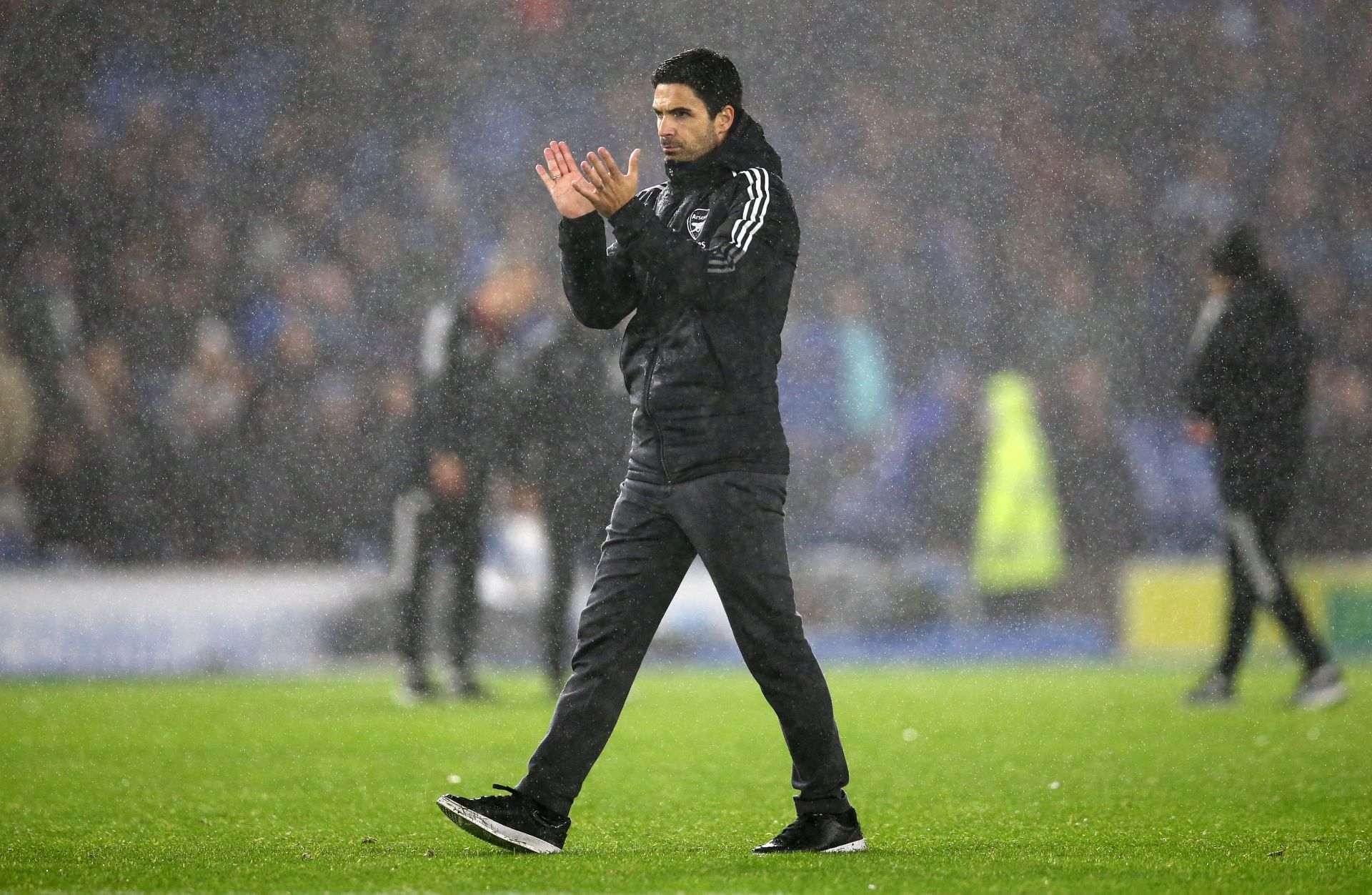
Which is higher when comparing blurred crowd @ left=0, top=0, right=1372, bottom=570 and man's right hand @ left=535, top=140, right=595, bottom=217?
blurred crowd @ left=0, top=0, right=1372, bottom=570

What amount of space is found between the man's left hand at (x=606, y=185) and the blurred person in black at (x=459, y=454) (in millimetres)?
4522

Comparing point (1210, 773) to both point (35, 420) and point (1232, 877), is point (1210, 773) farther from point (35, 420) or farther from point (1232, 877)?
point (35, 420)

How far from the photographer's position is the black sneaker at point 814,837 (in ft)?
11.7

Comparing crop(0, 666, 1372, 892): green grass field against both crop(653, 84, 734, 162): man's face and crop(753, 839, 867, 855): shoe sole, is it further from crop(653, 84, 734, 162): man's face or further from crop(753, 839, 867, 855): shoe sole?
crop(653, 84, 734, 162): man's face

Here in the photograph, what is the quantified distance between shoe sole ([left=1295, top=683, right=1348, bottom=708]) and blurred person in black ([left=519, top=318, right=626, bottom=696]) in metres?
3.14

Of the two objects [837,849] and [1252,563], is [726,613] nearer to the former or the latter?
[837,849]

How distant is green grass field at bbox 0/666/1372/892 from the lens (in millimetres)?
3367

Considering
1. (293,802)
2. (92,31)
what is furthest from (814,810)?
(92,31)

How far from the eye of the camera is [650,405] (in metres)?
3.61

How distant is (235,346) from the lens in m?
10.9

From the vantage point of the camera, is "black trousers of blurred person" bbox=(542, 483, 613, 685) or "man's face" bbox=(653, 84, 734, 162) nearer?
"man's face" bbox=(653, 84, 734, 162)

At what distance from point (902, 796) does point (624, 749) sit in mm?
1431

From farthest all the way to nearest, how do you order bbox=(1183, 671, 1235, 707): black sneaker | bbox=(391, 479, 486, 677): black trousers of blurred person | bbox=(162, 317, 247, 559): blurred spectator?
bbox=(162, 317, 247, 559): blurred spectator < bbox=(391, 479, 486, 677): black trousers of blurred person < bbox=(1183, 671, 1235, 707): black sneaker

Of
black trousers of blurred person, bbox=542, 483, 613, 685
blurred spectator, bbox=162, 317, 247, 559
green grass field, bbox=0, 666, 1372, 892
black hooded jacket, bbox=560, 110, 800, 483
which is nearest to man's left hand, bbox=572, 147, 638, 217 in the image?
black hooded jacket, bbox=560, 110, 800, 483
